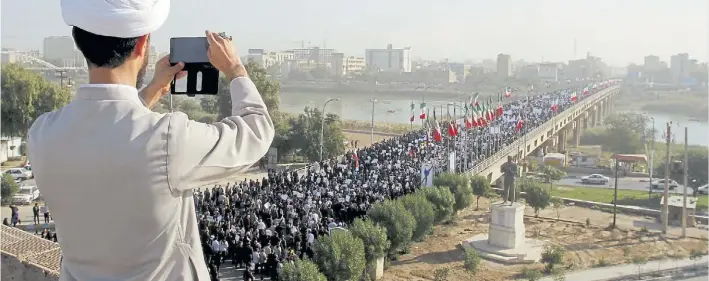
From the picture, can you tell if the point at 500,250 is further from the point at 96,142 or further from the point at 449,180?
the point at 96,142

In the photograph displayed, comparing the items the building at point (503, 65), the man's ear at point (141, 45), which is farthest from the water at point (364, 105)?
the man's ear at point (141, 45)

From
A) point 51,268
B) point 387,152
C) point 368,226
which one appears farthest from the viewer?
point 387,152

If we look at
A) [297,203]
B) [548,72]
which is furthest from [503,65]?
[297,203]

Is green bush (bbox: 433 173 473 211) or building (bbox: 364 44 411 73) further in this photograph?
building (bbox: 364 44 411 73)

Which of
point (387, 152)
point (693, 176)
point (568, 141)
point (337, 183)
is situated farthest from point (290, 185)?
point (568, 141)

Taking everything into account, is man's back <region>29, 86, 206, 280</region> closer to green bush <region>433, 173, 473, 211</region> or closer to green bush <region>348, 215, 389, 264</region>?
green bush <region>348, 215, 389, 264</region>

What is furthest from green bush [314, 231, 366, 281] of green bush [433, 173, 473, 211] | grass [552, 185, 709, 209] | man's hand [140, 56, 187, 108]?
grass [552, 185, 709, 209]

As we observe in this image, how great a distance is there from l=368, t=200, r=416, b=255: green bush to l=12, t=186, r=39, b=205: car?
7294 millimetres

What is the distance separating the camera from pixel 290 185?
14.6 meters

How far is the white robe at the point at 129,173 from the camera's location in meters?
0.93

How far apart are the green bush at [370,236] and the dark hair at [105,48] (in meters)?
9.88

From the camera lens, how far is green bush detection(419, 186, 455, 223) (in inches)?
595

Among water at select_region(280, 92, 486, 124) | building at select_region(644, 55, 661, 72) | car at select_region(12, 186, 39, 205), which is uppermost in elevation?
building at select_region(644, 55, 661, 72)

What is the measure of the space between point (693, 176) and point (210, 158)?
2514 centimetres
